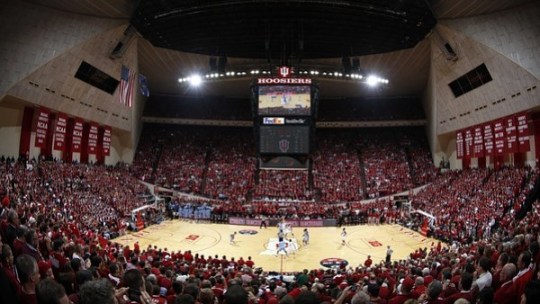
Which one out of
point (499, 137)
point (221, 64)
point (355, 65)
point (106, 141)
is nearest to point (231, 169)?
point (221, 64)

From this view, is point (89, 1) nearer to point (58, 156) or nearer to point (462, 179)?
point (58, 156)

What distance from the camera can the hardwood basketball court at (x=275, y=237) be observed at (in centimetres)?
2097

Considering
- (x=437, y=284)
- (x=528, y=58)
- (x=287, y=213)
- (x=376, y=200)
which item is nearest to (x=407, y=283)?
(x=437, y=284)

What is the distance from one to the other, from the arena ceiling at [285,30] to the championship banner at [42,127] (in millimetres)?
7618

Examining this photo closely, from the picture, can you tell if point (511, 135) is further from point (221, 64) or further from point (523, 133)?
point (221, 64)

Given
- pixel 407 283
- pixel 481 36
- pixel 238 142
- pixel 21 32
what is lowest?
pixel 407 283

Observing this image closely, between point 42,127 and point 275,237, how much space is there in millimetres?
18008

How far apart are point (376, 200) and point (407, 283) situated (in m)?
33.4

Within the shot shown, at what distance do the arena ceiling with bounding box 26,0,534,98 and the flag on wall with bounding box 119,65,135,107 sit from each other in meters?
3.39

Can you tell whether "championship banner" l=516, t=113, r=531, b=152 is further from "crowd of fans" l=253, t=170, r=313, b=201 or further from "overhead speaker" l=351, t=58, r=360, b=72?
"crowd of fans" l=253, t=170, r=313, b=201

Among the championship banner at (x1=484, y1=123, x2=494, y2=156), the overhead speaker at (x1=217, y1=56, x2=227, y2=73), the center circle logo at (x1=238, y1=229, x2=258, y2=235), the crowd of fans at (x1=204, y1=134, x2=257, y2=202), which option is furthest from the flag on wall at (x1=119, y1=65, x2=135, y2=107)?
the championship banner at (x1=484, y1=123, x2=494, y2=156)

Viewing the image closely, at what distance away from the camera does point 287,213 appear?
33.6 m

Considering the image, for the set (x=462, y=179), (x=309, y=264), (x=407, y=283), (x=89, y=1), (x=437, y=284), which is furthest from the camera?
(x=462, y=179)

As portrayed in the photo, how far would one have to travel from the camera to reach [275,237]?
2706 centimetres
